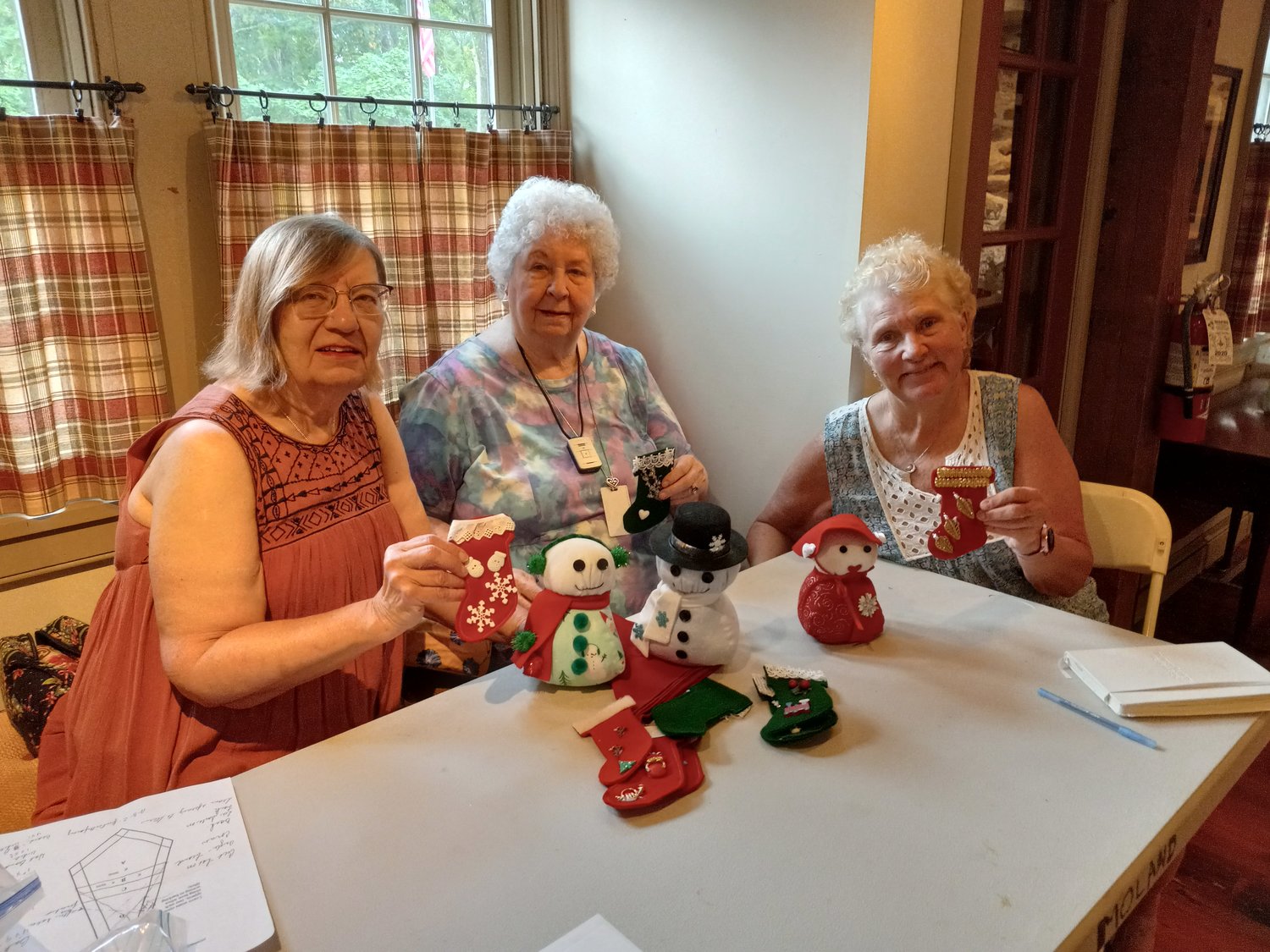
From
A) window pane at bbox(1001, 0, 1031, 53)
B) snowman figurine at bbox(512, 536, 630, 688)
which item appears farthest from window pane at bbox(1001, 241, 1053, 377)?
snowman figurine at bbox(512, 536, 630, 688)

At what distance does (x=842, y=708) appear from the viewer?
48.1 inches

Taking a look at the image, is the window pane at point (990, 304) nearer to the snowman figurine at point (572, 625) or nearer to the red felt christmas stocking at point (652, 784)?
the snowman figurine at point (572, 625)

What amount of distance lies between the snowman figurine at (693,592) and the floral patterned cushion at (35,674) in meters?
1.08

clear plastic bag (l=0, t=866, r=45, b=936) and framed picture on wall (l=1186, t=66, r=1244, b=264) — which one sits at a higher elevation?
framed picture on wall (l=1186, t=66, r=1244, b=264)

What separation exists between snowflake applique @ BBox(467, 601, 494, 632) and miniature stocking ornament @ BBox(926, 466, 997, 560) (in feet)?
2.41

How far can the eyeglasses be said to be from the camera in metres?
1.35

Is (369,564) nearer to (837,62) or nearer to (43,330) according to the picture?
(43,330)

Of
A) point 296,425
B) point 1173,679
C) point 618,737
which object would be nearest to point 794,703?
point 618,737

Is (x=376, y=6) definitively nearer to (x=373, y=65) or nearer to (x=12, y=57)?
(x=373, y=65)

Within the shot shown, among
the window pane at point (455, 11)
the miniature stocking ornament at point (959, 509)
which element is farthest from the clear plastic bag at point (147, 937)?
the window pane at point (455, 11)

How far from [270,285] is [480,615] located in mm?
617

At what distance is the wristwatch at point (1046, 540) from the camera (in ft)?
5.00

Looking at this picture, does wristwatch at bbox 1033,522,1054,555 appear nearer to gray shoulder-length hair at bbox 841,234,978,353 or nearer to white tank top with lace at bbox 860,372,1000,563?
white tank top with lace at bbox 860,372,1000,563

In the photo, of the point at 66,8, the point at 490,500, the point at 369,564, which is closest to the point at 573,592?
the point at 369,564
